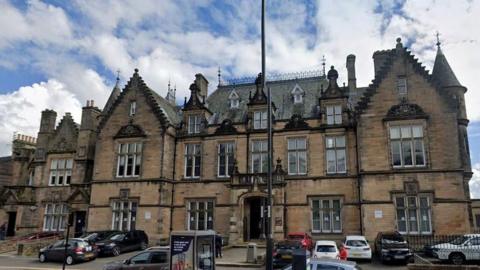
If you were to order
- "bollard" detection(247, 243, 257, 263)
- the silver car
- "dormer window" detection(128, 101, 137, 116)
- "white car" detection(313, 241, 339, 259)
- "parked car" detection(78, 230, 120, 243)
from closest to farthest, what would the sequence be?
the silver car, "white car" detection(313, 241, 339, 259), "bollard" detection(247, 243, 257, 263), "parked car" detection(78, 230, 120, 243), "dormer window" detection(128, 101, 137, 116)

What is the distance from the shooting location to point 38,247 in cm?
2989

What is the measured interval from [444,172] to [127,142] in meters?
24.4

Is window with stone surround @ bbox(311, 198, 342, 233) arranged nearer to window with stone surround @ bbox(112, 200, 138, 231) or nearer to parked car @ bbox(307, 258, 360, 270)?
Answer: window with stone surround @ bbox(112, 200, 138, 231)

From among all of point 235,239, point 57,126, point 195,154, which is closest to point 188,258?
point 235,239

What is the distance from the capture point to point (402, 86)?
2836cm

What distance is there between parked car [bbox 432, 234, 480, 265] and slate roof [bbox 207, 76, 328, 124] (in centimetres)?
1364

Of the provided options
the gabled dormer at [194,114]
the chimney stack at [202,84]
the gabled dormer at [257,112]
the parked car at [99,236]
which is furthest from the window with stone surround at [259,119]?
the parked car at [99,236]

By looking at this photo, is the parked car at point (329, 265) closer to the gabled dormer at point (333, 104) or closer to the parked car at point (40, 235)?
the gabled dormer at point (333, 104)

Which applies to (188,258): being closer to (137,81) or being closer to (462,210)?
(462,210)

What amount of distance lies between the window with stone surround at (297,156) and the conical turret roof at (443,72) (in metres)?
11.0

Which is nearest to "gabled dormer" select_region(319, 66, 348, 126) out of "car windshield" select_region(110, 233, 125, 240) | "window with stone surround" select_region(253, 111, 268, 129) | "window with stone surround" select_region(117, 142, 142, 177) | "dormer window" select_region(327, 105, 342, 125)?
"dormer window" select_region(327, 105, 342, 125)

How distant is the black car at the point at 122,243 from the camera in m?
26.8

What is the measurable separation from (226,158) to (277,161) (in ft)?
15.2

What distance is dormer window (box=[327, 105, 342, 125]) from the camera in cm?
3036
